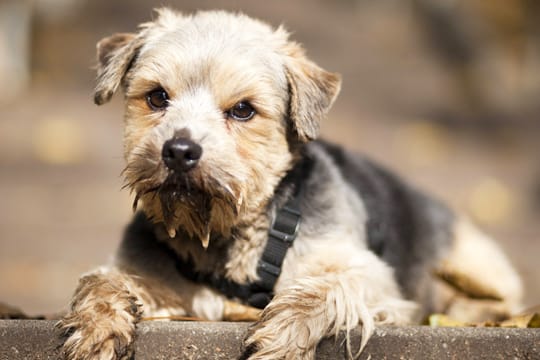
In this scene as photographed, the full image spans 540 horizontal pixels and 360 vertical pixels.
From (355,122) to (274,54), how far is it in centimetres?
700

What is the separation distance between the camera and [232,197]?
151 inches

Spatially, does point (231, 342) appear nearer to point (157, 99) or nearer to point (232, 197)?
point (232, 197)

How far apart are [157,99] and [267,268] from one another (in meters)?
1.01

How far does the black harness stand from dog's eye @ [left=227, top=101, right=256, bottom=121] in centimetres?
53

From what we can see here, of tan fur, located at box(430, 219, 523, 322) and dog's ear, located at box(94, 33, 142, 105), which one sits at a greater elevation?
dog's ear, located at box(94, 33, 142, 105)

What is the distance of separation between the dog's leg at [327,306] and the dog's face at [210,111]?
49cm

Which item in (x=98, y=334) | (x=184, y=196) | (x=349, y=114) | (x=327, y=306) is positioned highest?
(x=184, y=196)

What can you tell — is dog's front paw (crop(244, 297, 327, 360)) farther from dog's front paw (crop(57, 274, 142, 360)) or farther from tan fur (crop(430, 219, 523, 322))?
tan fur (crop(430, 219, 523, 322))

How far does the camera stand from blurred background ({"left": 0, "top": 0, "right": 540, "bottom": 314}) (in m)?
9.27

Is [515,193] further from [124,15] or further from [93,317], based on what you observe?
[93,317]

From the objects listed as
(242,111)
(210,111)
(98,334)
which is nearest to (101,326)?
(98,334)

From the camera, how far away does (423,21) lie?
13469 millimetres

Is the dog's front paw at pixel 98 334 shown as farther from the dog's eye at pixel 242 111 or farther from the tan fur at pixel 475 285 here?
the tan fur at pixel 475 285

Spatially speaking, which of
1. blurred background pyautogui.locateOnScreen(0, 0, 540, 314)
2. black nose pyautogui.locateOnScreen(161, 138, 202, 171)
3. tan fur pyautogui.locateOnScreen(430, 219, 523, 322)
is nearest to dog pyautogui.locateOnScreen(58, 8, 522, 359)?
black nose pyautogui.locateOnScreen(161, 138, 202, 171)
